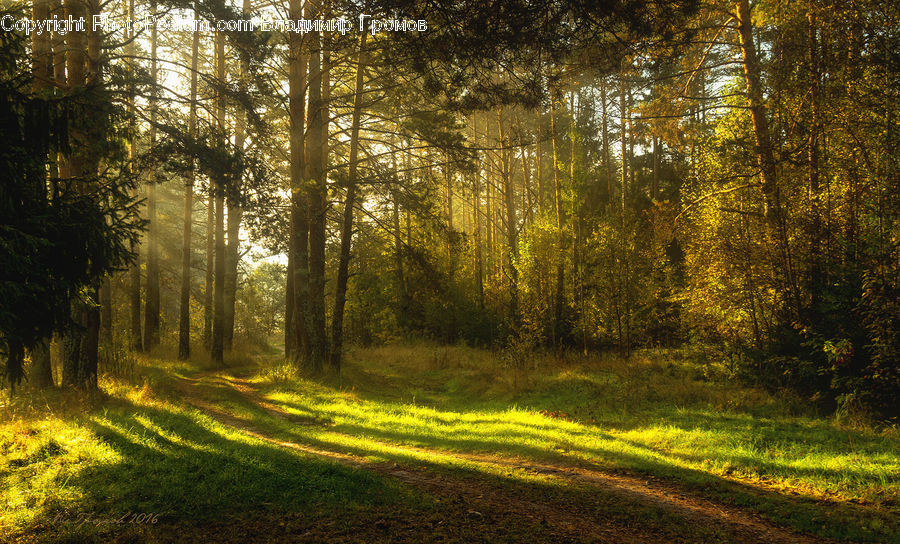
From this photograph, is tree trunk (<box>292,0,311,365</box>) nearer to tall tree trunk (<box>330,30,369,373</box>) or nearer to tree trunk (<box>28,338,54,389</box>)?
tall tree trunk (<box>330,30,369,373</box>)

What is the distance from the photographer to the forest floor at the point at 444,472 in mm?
4391

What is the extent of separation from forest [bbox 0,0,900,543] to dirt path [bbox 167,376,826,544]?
0.19 ft

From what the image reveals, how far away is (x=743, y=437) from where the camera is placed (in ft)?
27.2

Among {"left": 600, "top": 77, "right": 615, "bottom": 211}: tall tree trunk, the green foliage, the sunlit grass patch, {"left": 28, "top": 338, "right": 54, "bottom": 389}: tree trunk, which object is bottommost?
the sunlit grass patch

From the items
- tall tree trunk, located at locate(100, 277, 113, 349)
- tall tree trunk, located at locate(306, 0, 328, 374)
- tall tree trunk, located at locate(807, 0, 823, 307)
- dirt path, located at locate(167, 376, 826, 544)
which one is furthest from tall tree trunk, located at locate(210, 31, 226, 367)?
tall tree trunk, located at locate(807, 0, 823, 307)

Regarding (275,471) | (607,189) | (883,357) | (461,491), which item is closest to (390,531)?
(461,491)

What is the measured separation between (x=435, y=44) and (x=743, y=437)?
337 inches

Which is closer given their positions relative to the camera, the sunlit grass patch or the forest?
the forest

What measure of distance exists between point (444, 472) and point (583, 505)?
201cm

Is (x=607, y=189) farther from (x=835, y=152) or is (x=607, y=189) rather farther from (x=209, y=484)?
(x=209, y=484)

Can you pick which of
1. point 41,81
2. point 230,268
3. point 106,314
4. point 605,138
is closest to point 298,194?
point 41,81

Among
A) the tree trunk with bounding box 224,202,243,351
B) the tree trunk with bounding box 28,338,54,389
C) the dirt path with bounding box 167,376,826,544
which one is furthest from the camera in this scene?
the tree trunk with bounding box 224,202,243,351

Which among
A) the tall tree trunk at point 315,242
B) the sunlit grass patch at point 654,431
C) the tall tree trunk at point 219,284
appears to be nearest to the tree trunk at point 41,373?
the sunlit grass patch at point 654,431

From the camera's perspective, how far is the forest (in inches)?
201
